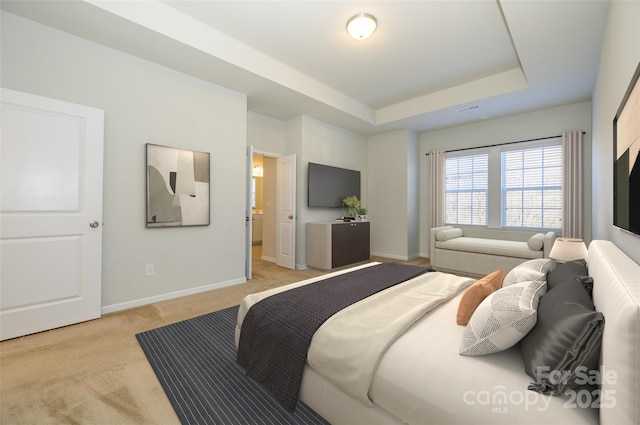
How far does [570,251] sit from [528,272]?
1.29m

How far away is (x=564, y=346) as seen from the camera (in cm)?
90

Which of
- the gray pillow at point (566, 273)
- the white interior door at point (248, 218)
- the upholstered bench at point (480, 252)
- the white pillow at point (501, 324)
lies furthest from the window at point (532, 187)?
the white interior door at point (248, 218)

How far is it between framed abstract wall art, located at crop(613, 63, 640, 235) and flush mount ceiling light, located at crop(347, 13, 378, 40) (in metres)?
2.11

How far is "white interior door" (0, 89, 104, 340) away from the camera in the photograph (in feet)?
7.38

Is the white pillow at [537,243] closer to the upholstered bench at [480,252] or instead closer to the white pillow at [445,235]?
the upholstered bench at [480,252]

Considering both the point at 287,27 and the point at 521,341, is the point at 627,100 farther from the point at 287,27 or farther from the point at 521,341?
the point at 287,27

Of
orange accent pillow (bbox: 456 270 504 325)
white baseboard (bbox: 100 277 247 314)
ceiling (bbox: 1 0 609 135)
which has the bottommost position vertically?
white baseboard (bbox: 100 277 247 314)

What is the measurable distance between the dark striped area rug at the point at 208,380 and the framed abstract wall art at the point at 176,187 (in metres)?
1.28

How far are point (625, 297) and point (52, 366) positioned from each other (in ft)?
9.87

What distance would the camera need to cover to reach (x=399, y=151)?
5684mm

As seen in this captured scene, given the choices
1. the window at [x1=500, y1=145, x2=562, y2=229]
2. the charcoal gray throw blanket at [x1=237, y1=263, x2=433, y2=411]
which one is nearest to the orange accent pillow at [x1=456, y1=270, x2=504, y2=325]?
the charcoal gray throw blanket at [x1=237, y1=263, x2=433, y2=411]

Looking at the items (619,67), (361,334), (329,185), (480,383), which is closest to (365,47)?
(619,67)

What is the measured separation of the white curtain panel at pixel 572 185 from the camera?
4.09 meters

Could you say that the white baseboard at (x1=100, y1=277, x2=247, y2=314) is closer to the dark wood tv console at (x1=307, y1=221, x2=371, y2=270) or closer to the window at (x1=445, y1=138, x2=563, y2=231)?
the dark wood tv console at (x1=307, y1=221, x2=371, y2=270)
